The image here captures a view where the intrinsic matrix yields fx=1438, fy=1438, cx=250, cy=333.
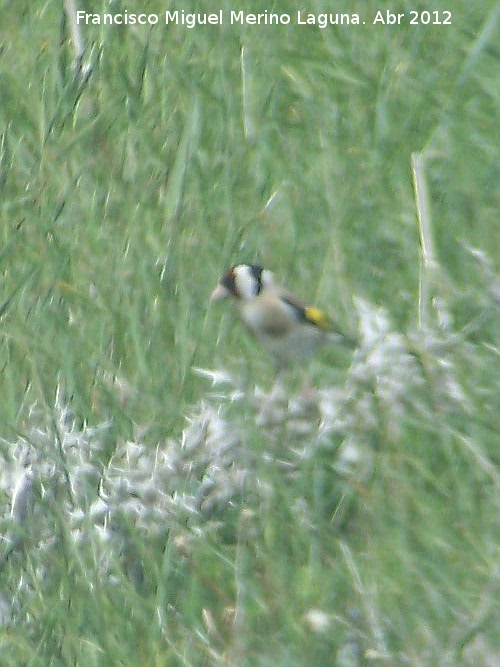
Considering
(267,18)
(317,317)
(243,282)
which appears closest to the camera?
(317,317)

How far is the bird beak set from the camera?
7.80ft

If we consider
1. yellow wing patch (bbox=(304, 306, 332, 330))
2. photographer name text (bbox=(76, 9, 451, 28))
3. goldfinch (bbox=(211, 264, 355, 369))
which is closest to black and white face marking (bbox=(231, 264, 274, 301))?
goldfinch (bbox=(211, 264, 355, 369))

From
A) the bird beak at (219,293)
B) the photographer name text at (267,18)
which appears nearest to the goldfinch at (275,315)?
the bird beak at (219,293)

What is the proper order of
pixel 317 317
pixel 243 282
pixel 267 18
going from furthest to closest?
pixel 267 18 < pixel 243 282 < pixel 317 317

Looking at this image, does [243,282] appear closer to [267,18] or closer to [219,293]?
[219,293]

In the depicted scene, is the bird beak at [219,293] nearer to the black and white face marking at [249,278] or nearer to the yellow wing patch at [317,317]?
the black and white face marking at [249,278]

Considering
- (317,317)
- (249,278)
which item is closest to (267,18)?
(249,278)

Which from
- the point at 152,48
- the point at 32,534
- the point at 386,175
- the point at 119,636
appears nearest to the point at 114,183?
the point at 152,48

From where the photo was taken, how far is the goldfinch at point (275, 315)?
7.80 feet

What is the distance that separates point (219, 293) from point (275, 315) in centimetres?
20

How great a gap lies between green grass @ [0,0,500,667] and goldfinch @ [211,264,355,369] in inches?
1.2

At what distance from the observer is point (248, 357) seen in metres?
2.34

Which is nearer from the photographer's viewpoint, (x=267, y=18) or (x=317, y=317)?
(x=317, y=317)

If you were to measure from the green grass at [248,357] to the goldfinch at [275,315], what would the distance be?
32mm
